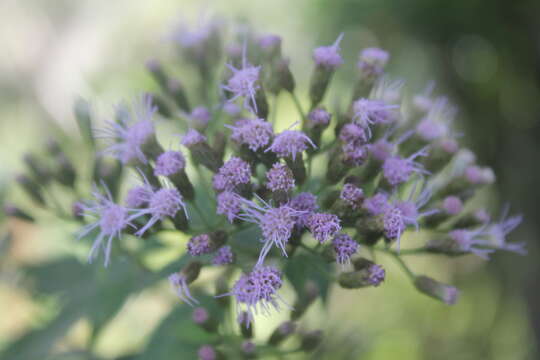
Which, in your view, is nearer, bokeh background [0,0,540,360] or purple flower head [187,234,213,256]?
purple flower head [187,234,213,256]

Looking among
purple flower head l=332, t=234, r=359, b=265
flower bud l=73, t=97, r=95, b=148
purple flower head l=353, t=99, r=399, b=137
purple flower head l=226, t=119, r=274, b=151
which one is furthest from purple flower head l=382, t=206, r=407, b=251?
flower bud l=73, t=97, r=95, b=148

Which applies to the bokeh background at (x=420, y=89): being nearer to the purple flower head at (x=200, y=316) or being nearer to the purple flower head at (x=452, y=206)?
the purple flower head at (x=200, y=316)

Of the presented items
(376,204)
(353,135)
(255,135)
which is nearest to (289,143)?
(255,135)

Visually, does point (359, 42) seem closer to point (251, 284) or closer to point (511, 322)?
point (511, 322)

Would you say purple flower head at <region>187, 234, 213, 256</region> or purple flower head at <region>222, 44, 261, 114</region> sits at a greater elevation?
purple flower head at <region>222, 44, 261, 114</region>

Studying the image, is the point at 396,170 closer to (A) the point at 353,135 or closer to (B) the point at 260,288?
(A) the point at 353,135

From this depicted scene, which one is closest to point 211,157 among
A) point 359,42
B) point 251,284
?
point 251,284

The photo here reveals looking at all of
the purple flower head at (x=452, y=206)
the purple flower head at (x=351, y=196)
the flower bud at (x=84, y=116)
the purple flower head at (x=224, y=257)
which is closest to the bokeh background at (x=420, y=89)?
the flower bud at (x=84, y=116)

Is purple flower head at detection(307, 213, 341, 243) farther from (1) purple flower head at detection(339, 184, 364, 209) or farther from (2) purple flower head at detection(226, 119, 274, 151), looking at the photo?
(2) purple flower head at detection(226, 119, 274, 151)
